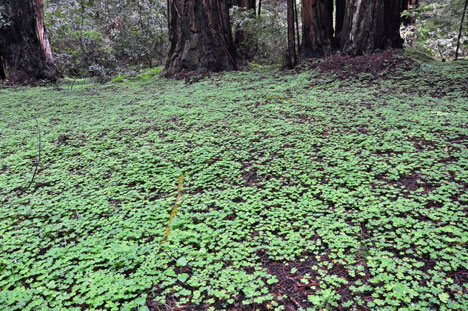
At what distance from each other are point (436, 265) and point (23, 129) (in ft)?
18.9

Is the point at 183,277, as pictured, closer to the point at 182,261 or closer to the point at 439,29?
the point at 182,261

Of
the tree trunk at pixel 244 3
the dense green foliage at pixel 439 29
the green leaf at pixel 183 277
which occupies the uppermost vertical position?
the tree trunk at pixel 244 3

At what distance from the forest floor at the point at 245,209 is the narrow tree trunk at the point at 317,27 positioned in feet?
13.6

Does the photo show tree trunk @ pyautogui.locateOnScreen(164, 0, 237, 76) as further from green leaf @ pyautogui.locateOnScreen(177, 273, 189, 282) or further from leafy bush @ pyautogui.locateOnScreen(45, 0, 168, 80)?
green leaf @ pyautogui.locateOnScreen(177, 273, 189, 282)

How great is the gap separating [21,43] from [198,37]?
16.9 ft

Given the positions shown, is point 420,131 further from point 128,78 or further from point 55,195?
point 128,78

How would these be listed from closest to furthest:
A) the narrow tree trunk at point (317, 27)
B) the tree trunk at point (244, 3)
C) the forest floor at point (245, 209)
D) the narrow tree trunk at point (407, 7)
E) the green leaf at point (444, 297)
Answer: the green leaf at point (444, 297) < the forest floor at point (245, 209) < the narrow tree trunk at point (317, 27) < the narrow tree trunk at point (407, 7) < the tree trunk at point (244, 3)

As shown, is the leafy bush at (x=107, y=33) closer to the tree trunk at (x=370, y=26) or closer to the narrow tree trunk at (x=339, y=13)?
the narrow tree trunk at (x=339, y=13)

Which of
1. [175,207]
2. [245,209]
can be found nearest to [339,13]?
[245,209]

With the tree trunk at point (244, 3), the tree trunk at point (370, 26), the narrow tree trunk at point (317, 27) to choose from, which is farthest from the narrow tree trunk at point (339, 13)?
the tree trunk at point (244, 3)

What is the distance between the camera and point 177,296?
5.71 ft

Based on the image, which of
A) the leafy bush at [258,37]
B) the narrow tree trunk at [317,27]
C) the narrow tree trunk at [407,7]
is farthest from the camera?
the leafy bush at [258,37]

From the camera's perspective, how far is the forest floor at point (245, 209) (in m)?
1.75

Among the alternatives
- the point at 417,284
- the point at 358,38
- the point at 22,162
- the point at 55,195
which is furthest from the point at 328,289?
the point at 358,38
